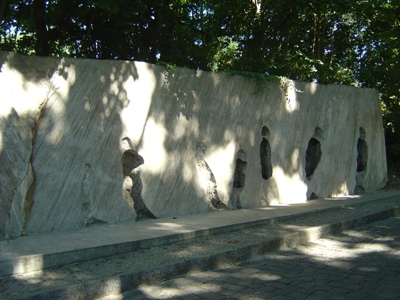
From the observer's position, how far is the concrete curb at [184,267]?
13.6 feet

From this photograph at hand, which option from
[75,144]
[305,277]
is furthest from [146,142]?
[305,277]

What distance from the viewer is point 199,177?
25.1 feet

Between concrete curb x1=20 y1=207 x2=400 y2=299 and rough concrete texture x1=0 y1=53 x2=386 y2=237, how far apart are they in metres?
1.69

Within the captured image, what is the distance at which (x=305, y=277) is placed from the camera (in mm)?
5039

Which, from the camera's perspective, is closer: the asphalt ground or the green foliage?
the asphalt ground

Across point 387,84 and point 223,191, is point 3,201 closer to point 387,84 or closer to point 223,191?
point 223,191

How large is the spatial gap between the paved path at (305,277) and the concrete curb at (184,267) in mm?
85

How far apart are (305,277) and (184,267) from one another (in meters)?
1.31

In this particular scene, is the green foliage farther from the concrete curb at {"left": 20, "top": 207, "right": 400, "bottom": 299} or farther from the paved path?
the paved path

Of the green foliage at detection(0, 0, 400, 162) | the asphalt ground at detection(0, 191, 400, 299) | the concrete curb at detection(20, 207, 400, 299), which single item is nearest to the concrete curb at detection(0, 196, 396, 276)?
the asphalt ground at detection(0, 191, 400, 299)

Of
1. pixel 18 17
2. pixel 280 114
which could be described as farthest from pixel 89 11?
pixel 280 114

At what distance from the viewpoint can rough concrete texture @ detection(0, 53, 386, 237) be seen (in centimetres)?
572

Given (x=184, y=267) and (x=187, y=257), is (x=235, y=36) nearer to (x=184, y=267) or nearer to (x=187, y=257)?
(x=187, y=257)

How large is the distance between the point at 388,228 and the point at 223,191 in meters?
2.80
